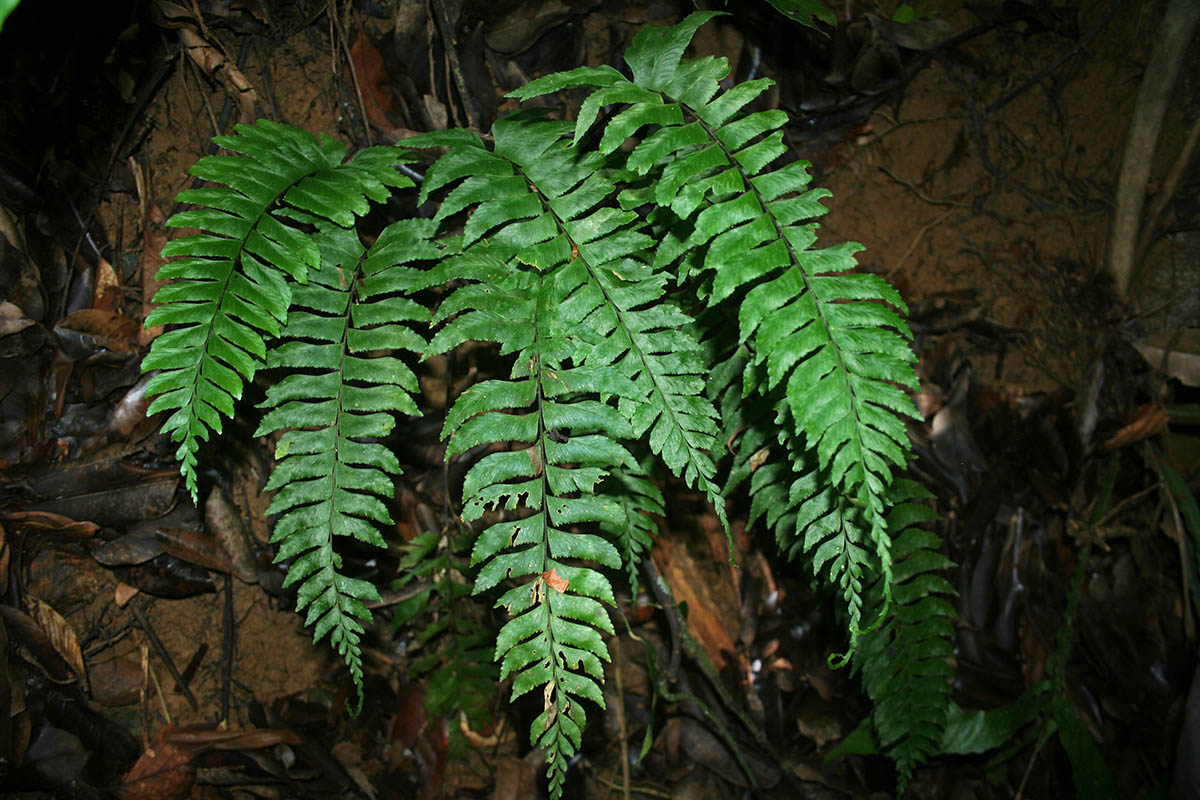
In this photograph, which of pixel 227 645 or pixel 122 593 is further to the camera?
pixel 227 645

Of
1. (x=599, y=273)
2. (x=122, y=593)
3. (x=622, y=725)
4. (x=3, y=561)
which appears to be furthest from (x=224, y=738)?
(x=599, y=273)

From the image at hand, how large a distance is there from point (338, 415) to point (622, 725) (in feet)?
5.96

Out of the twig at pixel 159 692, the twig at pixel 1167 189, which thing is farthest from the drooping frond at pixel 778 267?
the twig at pixel 1167 189

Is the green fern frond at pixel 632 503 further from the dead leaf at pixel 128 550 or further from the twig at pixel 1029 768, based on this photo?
the twig at pixel 1029 768

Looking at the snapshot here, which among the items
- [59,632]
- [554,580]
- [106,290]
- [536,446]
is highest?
[106,290]

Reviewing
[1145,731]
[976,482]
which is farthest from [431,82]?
[1145,731]

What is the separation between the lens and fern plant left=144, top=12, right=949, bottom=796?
1.62 m

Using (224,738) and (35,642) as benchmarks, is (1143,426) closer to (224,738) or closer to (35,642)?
(224,738)

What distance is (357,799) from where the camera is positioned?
277cm

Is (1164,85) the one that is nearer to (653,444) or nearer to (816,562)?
(816,562)

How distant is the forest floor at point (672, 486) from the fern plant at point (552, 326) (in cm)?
54

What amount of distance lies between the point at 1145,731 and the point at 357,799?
3445mm

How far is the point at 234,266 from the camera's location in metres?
1.83

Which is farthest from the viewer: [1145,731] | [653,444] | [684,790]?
[1145,731]
